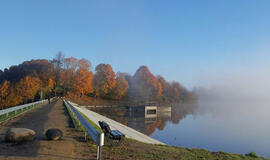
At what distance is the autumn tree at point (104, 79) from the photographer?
69.2 metres

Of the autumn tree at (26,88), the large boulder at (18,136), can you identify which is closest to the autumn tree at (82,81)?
the autumn tree at (26,88)

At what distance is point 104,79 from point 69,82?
1397 centimetres

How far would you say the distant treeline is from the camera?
149ft

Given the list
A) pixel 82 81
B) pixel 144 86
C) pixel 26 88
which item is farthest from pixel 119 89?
pixel 26 88

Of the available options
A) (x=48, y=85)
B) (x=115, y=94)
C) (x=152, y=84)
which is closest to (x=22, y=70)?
(x=48, y=85)

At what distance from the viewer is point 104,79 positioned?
70375mm

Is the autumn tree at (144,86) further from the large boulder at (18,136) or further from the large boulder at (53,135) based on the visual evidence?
the large boulder at (18,136)

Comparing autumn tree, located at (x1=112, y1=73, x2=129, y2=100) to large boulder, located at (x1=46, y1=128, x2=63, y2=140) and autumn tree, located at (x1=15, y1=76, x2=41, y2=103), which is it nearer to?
autumn tree, located at (x1=15, y1=76, x2=41, y2=103)

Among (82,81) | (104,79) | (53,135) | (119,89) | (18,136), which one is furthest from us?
(119,89)

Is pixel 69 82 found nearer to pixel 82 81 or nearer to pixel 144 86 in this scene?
pixel 82 81

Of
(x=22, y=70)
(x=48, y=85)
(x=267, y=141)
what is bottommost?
(x=267, y=141)

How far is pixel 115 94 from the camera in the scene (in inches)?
2904

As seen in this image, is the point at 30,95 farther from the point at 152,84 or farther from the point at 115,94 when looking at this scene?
the point at 152,84

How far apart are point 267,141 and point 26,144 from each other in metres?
24.7
